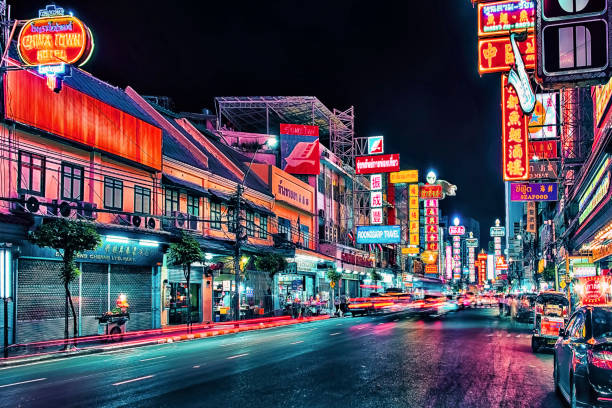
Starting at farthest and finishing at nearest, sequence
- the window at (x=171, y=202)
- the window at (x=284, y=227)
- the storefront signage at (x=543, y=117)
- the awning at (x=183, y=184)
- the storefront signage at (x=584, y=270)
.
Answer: the window at (x=284, y=227) < the storefront signage at (x=584, y=270) < the storefront signage at (x=543, y=117) < the window at (x=171, y=202) < the awning at (x=183, y=184)

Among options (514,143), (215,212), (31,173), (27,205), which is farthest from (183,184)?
(514,143)

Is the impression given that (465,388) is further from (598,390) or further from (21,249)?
(21,249)

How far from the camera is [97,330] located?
93.2ft

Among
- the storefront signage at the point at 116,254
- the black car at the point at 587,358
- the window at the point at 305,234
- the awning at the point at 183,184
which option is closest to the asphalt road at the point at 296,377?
the black car at the point at 587,358

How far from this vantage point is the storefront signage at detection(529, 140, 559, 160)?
139 ft

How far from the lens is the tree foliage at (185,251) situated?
31078 mm

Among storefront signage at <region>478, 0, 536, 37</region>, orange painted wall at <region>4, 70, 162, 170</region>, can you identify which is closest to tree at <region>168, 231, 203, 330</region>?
orange painted wall at <region>4, 70, 162, 170</region>

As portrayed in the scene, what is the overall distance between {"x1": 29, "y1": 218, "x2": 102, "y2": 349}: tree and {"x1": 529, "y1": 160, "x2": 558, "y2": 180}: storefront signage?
1116 inches

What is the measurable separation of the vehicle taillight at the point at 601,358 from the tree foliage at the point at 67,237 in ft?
62.7

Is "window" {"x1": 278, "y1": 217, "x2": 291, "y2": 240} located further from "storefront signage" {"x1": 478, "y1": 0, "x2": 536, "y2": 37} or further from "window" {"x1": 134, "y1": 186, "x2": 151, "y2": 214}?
"storefront signage" {"x1": 478, "y1": 0, "x2": 536, "y2": 37}

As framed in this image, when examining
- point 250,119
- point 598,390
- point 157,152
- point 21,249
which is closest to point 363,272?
point 250,119

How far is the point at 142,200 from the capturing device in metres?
32.1

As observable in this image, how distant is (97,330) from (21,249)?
21.2ft

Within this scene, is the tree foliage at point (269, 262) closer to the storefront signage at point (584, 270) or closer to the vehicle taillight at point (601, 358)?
the storefront signage at point (584, 270)
